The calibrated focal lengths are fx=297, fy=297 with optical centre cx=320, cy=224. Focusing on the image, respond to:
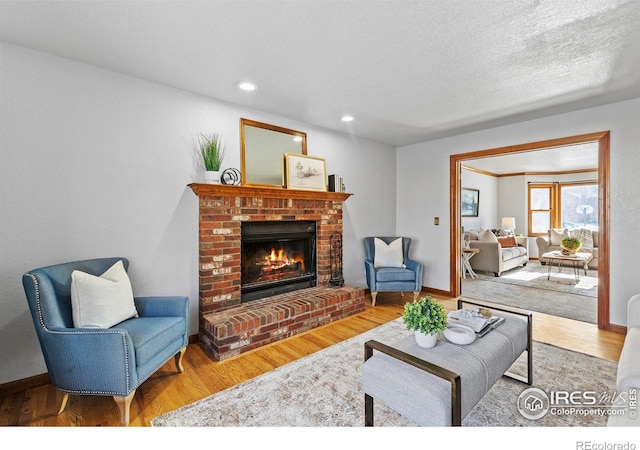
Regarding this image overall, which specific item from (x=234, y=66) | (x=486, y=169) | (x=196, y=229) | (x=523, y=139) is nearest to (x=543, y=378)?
(x=523, y=139)

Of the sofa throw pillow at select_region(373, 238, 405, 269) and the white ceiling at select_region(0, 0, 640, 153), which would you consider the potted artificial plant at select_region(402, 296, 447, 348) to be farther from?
the sofa throw pillow at select_region(373, 238, 405, 269)

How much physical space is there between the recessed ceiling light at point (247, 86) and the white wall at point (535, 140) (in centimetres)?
310

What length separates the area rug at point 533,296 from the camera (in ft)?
12.4

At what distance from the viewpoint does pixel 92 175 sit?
239 centimetres

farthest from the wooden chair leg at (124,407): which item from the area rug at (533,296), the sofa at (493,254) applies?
the sofa at (493,254)

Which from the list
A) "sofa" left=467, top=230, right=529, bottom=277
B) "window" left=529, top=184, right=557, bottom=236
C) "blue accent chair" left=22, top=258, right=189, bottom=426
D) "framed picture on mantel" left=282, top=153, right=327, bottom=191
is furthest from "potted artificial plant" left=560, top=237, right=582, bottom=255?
"blue accent chair" left=22, top=258, right=189, bottom=426

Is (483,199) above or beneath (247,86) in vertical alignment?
beneath

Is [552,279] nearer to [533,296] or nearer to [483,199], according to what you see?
[533,296]

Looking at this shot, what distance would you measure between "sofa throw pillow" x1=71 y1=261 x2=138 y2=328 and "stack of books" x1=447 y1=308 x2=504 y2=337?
2329mm

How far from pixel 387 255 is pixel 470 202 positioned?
4465 mm

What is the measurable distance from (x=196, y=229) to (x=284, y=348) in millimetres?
1433

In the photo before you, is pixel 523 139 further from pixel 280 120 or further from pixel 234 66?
pixel 234 66

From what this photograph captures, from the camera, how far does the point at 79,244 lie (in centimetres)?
233

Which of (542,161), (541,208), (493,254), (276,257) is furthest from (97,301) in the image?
(541,208)
